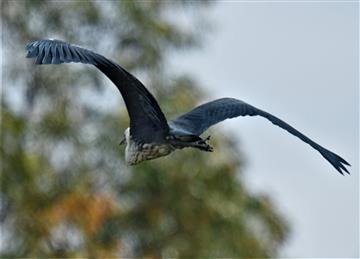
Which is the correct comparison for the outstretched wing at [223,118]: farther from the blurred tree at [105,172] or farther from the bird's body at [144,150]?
the blurred tree at [105,172]

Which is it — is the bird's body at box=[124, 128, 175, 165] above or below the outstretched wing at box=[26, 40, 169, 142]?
below

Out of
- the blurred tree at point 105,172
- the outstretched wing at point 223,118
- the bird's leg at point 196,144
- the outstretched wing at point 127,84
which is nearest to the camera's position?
the outstretched wing at point 127,84

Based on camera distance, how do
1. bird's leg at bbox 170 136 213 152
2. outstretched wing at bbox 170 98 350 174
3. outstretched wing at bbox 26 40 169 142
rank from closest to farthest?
1. outstretched wing at bbox 26 40 169 142
2. bird's leg at bbox 170 136 213 152
3. outstretched wing at bbox 170 98 350 174

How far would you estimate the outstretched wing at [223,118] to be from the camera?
21.8 feet

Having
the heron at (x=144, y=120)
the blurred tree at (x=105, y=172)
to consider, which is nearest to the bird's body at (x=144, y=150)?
the heron at (x=144, y=120)

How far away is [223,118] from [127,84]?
66cm

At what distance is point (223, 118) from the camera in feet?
23.2

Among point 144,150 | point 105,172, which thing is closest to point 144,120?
point 144,150

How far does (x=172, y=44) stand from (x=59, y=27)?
1.15m

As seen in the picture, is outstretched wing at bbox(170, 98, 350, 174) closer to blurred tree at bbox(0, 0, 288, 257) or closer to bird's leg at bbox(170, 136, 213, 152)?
→ bird's leg at bbox(170, 136, 213, 152)

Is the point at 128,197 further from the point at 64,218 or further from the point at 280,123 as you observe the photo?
the point at 280,123

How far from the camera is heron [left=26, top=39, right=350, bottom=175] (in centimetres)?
629

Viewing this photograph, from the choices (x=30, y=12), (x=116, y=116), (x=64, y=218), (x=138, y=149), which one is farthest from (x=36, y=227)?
(x=138, y=149)

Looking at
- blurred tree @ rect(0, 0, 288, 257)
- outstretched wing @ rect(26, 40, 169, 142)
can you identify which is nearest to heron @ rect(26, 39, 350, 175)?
outstretched wing @ rect(26, 40, 169, 142)
